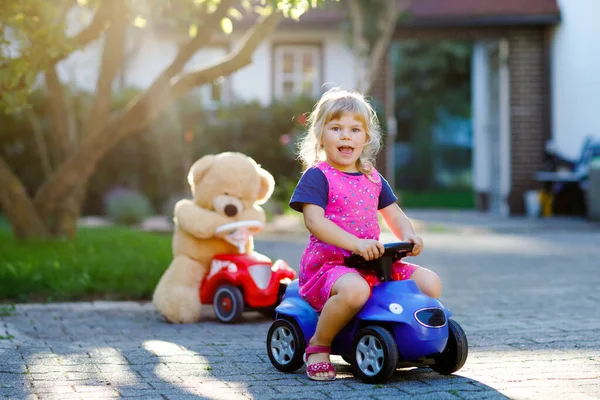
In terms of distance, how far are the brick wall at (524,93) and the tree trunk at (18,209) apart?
37.3ft

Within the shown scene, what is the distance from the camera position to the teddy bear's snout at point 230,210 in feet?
22.4

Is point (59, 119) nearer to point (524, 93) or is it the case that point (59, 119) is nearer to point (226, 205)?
point (226, 205)

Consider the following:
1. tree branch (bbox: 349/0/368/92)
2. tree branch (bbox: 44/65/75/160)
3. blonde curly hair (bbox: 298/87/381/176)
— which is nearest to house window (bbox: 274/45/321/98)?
tree branch (bbox: 349/0/368/92)

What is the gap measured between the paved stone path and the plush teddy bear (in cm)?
33

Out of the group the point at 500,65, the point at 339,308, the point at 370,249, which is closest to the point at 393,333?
the point at 339,308

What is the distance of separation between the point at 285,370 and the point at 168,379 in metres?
0.58

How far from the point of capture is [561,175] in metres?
18.6

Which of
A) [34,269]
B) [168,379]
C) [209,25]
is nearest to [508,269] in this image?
[209,25]

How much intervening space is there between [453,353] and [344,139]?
1126 millimetres

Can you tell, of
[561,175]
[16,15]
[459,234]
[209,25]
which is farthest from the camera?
[561,175]

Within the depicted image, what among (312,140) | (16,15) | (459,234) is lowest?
(459,234)

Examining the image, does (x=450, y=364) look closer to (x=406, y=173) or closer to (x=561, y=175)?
(x=561, y=175)

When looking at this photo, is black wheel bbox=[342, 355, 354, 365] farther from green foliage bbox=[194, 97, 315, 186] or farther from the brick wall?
the brick wall

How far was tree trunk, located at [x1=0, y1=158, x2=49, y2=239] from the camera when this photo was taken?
978 cm
